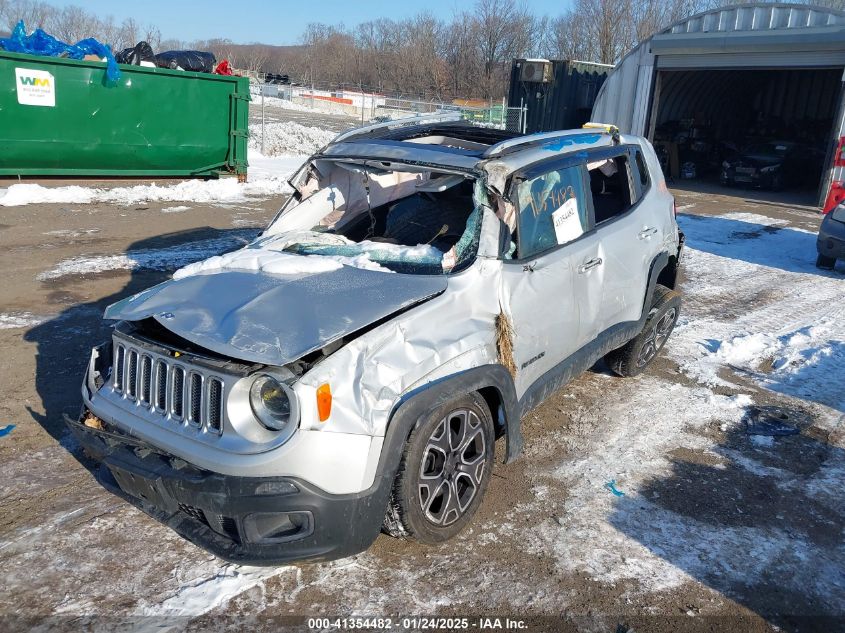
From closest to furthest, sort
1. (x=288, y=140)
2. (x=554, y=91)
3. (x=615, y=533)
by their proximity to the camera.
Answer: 1. (x=615, y=533)
2. (x=288, y=140)
3. (x=554, y=91)

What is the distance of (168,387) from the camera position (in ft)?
10.7

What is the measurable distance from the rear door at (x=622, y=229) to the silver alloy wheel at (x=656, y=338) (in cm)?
57

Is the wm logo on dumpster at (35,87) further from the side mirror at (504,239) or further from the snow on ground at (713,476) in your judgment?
the side mirror at (504,239)

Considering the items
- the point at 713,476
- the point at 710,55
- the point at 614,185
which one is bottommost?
the point at 713,476

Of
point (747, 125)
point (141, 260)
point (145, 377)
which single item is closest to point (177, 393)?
point (145, 377)

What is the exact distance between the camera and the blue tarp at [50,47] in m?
13.1

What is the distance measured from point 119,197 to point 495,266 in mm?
10679

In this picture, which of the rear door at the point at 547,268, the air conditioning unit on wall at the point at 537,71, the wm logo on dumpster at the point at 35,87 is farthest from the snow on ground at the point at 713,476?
the air conditioning unit on wall at the point at 537,71

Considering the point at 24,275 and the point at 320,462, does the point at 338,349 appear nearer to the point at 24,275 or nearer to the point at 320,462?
the point at 320,462

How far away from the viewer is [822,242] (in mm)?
9938

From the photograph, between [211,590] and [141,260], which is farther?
[141,260]

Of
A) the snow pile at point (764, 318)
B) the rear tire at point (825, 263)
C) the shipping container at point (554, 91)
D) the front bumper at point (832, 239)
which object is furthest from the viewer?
the shipping container at point (554, 91)

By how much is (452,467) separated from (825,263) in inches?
350

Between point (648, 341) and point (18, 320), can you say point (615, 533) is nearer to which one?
point (648, 341)
